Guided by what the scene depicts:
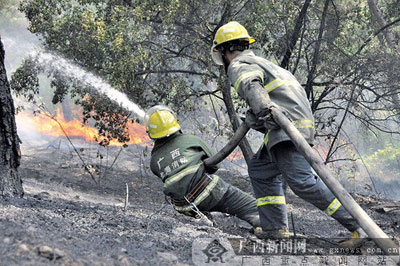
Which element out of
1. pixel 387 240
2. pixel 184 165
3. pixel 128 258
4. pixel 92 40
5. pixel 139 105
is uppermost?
pixel 92 40

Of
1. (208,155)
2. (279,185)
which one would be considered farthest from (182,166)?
(279,185)

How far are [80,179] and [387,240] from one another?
7.78 m

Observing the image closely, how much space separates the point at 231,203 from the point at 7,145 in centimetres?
208

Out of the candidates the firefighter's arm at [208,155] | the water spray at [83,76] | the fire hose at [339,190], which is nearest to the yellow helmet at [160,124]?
the firefighter's arm at [208,155]

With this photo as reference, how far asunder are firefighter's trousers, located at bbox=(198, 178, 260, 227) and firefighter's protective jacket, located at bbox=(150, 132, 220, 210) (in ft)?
0.28

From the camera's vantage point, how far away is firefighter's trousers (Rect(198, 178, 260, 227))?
4.47 m

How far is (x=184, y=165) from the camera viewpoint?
4371 millimetres

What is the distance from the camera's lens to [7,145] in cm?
409

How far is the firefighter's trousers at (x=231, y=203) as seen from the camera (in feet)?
14.7

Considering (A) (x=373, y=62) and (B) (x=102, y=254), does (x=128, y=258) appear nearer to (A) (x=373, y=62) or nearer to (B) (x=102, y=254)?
(B) (x=102, y=254)

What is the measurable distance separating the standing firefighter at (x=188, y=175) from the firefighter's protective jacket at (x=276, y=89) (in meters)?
0.95

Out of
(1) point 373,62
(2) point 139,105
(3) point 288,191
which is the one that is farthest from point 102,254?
(3) point 288,191

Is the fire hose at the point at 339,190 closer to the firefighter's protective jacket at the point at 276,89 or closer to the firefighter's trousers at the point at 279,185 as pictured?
the firefighter's protective jacket at the point at 276,89

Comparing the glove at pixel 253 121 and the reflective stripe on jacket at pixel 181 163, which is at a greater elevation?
the glove at pixel 253 121
